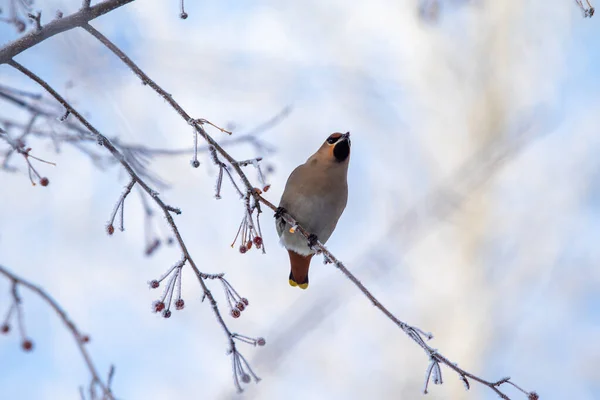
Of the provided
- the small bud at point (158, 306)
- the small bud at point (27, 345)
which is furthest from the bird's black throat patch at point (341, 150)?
the small bud at point (27, 345)

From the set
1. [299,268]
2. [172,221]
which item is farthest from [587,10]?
[299,268]

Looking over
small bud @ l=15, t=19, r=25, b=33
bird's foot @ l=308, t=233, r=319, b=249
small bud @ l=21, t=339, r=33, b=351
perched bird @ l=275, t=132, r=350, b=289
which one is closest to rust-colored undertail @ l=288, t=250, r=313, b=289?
perched bird @ l=275, t=132, r=350, b=289

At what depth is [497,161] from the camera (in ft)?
17.0

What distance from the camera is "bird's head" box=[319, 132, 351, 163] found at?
138 inches

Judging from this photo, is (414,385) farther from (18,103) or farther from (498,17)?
(18,103)

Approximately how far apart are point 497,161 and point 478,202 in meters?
1.62

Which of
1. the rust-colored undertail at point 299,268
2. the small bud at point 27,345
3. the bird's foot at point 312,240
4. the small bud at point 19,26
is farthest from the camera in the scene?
the rust-colored undertail at point 299,268

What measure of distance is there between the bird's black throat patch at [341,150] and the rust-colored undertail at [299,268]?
1.77ft

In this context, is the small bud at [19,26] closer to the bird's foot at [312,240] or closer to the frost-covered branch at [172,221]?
the frost-covered branch at [172,221]

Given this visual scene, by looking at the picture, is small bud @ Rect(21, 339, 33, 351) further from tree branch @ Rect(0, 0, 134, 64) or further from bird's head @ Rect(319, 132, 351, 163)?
bird's head @ Rect(319, 132, 351, 163)

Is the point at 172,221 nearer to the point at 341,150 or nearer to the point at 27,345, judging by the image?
the point at 27,345

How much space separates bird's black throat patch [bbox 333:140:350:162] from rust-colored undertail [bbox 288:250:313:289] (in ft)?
1.77

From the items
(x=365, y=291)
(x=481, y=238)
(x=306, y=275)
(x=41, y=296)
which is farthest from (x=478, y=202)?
(x=41, y=296)

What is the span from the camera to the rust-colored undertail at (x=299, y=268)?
12.0 ft
